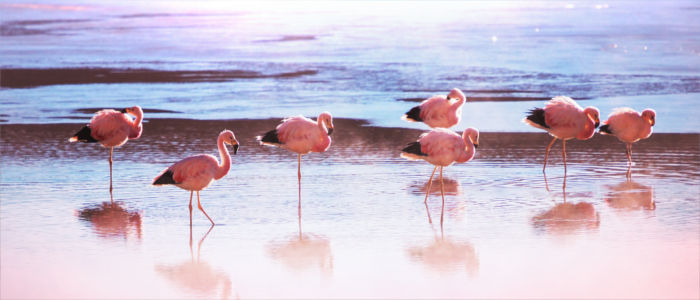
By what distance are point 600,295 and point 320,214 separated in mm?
3556

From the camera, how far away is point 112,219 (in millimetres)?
9258

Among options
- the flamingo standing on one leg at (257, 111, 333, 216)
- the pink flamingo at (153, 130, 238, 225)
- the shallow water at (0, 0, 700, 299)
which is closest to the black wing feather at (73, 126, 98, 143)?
the shallow water at (0, 0, 700, 299)

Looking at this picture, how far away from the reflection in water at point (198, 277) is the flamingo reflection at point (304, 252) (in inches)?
24.1

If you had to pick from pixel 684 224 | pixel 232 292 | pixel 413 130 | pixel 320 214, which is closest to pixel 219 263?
pixel 232 292

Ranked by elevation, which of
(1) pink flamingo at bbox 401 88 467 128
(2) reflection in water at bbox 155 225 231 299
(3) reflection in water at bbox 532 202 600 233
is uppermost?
(1) pink flamingo at bbox 401 88 467 128

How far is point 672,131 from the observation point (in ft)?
48.5

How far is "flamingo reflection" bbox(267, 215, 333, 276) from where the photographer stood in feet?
24.5

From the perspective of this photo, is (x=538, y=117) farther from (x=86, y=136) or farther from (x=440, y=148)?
(x=86, y=136)

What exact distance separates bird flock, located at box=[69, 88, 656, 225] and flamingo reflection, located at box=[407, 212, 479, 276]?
1.61 metres

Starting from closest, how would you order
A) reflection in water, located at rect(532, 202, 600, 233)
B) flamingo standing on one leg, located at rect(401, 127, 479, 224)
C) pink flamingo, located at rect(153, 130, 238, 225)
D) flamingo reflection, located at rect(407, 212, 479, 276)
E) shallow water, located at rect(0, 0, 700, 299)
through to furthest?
shallow water, located at rect(0, 0, 700, 299) → flamingo reflection, located at rect(407, 212, 479, 276) → reflection in water, located at rect(532, 202, 600, 233) → pink flamingo, located at rect(153, 130, 238, 225) → flamingo standing on one leg, located at rect(401, 127, 479, 224)

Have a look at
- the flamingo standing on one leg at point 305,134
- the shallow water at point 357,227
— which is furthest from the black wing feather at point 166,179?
the flamingo standing on one leg at point 305,134

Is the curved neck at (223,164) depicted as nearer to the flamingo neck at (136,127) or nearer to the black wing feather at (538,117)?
the flamingo neck at (136,127)

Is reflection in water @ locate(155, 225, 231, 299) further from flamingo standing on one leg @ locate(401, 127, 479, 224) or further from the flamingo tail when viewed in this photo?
the flamingo tail

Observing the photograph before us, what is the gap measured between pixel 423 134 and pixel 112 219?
11.6ft
